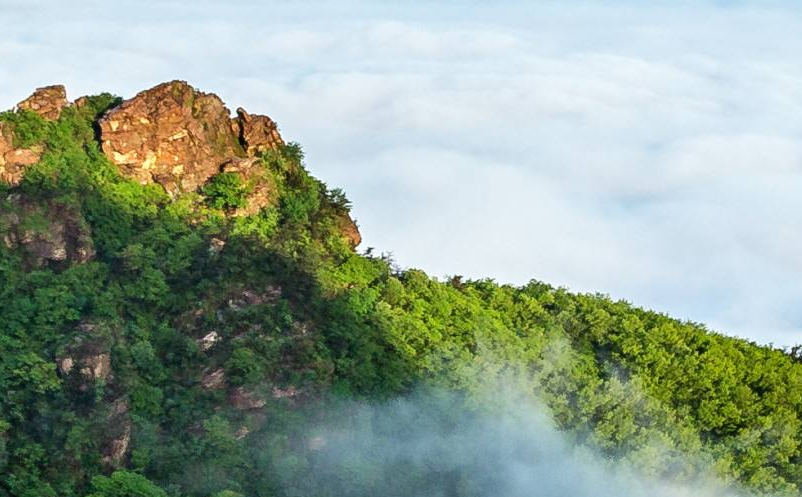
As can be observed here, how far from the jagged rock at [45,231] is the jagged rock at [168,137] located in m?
5.63

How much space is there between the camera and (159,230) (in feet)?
354

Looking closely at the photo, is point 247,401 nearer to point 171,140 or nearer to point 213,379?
point 213,379

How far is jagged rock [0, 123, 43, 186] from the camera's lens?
106m

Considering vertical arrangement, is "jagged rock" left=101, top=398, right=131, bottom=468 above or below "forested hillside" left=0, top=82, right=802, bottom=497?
below

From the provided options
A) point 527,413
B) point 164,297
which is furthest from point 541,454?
point 164,297

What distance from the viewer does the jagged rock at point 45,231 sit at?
10325 cm

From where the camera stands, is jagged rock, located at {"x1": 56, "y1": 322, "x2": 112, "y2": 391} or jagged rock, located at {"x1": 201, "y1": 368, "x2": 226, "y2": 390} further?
jagged rock, located at {"x1": 201, "y1": 368, "x2": 226, "y2": 390}

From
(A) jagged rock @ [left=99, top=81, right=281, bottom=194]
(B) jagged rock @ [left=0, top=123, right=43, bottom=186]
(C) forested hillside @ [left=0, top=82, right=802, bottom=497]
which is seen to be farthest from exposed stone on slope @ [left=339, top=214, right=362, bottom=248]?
(B) jagged rock @ [left=0, top=123, right=43, bottom=186]

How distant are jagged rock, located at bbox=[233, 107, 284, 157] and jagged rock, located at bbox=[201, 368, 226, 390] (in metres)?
15.3

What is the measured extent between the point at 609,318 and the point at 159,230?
25834 millimetres

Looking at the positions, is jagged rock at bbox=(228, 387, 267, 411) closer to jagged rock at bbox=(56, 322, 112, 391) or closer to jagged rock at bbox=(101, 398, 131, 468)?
jagged rock at bbox=(101, 398, 131, 468)

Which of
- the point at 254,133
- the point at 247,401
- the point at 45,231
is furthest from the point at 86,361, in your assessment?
the point at 254,133

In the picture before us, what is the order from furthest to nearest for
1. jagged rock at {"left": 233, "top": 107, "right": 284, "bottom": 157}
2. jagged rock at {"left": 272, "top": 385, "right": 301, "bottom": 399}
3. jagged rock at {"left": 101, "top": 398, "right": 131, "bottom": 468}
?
jagged rock at {"left": 233, "top": 107, "right": 284, "bottom": 157}
jagged rock at {"left": 272, "top": 385, "right": 301, "bottom": 399}
jagged rock at {"left": 101, "top": 398, "right": 131, "bottom": 468}

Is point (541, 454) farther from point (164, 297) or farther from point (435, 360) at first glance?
point (164, 297)
